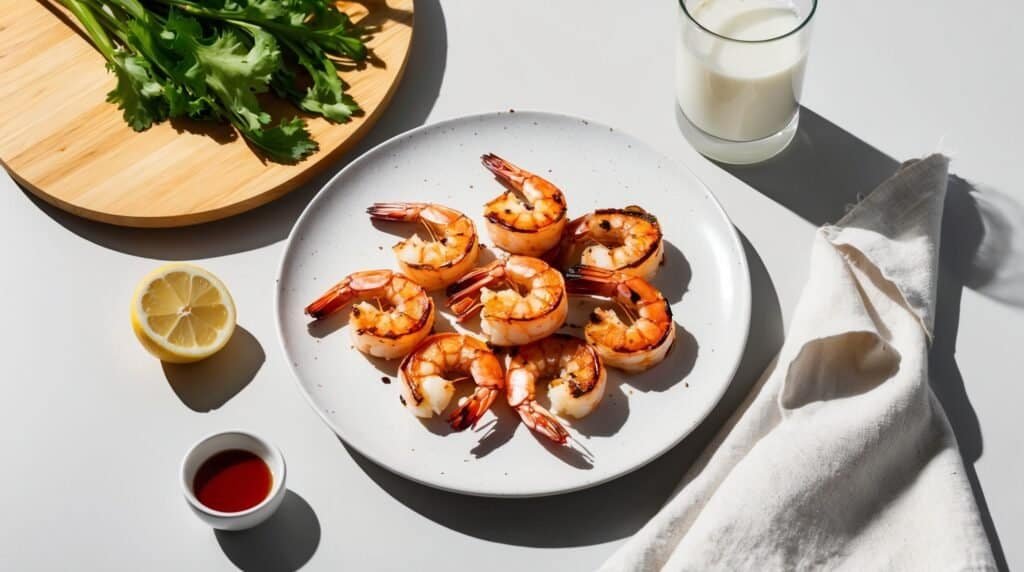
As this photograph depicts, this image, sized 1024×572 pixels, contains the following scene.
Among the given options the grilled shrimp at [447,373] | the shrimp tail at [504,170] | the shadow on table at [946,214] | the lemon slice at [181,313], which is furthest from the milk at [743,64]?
the lemon slice at [181,313]

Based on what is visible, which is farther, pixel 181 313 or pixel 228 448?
pixel 181 313

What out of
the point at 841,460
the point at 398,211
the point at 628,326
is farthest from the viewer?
the point at 398,211

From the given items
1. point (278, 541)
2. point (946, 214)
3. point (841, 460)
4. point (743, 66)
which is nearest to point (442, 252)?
point (278, 541)

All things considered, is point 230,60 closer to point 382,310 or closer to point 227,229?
point 227,229

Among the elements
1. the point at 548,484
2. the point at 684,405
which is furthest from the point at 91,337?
the point at 684,405

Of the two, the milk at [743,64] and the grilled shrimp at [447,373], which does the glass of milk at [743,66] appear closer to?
the milk at [743,64]
